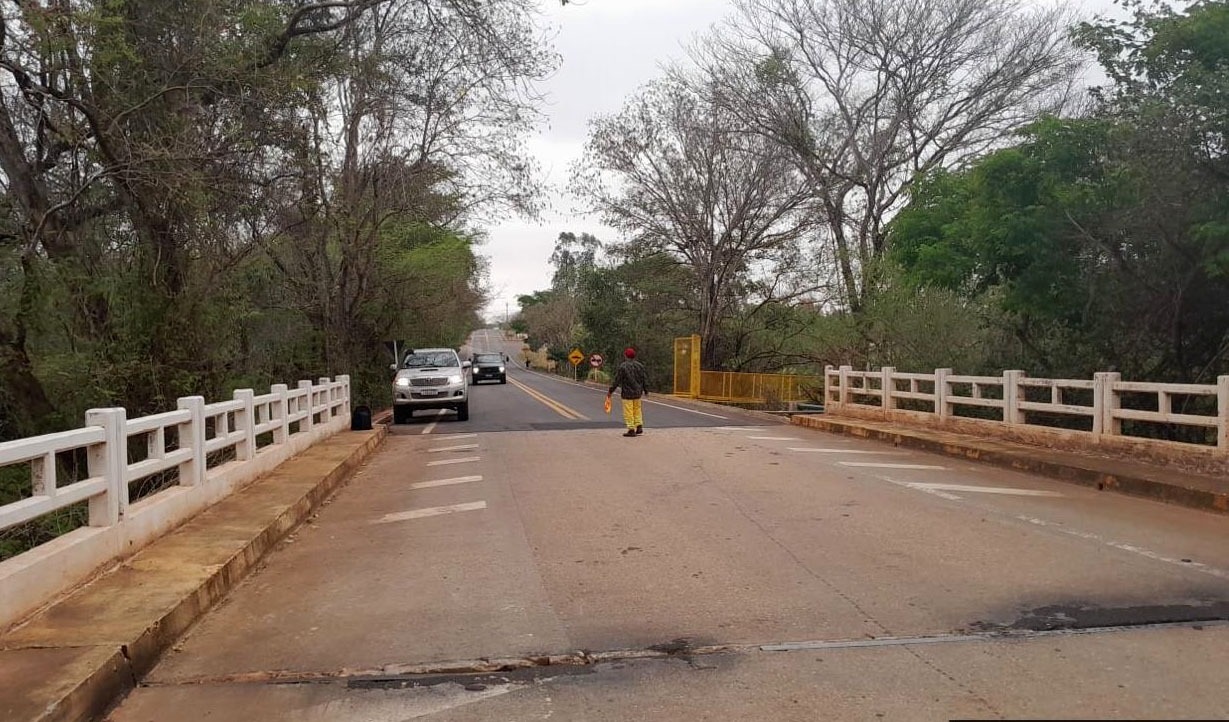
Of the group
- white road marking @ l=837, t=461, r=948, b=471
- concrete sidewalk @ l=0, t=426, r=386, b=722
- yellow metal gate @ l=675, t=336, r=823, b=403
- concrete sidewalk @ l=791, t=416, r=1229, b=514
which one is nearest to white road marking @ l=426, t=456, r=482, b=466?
concrete sidewalk @ l=0, t=426, r=386, b=722

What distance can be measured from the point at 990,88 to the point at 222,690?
3087 centimetres

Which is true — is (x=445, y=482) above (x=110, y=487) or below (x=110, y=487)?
below

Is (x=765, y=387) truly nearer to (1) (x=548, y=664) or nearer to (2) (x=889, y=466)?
(2) (x=889, y=466)

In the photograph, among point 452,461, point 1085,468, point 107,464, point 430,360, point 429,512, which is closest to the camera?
point 107,464

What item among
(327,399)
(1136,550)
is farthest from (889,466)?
(327,399)

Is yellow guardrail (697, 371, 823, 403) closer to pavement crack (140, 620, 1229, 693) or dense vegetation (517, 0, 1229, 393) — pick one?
dense vegetation (517, 0, 1229, 393)

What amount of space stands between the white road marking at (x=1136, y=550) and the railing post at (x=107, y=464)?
25.0 ft

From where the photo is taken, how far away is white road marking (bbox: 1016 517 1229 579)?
672 centimetres

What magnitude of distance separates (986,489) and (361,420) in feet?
41.0

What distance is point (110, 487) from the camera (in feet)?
21.6

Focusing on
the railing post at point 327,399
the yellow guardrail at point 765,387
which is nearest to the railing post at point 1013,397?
the railing post at point 327,399

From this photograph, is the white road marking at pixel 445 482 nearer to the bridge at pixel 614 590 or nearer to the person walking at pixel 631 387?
the bridge at pixel 614 590

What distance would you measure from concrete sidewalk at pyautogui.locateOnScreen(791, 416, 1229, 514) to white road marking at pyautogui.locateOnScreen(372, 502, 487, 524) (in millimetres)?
7355

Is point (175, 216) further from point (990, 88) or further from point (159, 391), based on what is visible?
point (990, 88)
